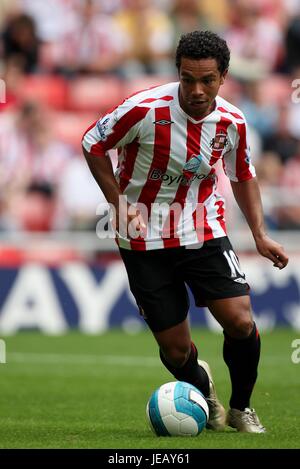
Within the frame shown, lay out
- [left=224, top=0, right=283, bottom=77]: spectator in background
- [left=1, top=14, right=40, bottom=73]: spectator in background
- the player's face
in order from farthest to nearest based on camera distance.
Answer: [left=224, top=0, right=283, bottom=77]: spectator in background, [left=1, top=14, right=40, bottom=73]: spectator in background, the player's face

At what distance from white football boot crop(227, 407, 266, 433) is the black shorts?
646 mm

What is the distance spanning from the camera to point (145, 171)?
6.62 m

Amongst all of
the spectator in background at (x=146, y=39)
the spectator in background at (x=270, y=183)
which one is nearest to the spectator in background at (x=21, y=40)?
the spectator in background at (x=146, y=39)

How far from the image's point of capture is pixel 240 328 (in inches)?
255

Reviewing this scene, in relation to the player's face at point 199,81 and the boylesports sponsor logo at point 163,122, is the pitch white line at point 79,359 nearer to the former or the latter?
the boylesports sponsor logo at point 163,122

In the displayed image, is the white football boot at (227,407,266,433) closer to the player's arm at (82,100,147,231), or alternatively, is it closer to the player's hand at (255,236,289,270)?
the player's hand at (255,236,289,270)

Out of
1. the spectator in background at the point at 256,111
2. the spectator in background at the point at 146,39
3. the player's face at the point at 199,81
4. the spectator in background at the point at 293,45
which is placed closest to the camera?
the player's face at the point at 199,81

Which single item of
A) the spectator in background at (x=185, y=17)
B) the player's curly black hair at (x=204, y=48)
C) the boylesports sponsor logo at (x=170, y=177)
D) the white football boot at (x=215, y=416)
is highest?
the player's curly black hair at (x=204, y=48)

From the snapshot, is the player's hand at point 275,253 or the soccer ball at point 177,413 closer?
the soccer ball at point 177,413

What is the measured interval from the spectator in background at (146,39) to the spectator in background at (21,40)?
150cm

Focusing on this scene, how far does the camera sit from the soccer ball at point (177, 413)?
630cm

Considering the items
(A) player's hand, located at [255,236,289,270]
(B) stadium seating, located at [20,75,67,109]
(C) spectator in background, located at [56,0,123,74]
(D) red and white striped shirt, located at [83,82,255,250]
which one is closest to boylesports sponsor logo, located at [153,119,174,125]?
(D) red and white striped shirt, located at [83,82,255,250]

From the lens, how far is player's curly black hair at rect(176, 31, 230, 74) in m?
6.23

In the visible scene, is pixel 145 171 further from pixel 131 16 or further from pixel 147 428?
pixel 131 16
